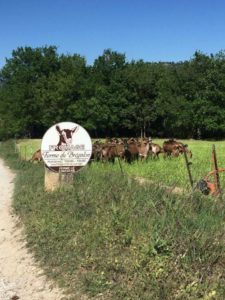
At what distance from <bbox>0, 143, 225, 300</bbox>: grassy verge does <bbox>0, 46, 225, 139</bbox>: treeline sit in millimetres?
65151

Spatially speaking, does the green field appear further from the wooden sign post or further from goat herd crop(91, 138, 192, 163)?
the wooden sign post

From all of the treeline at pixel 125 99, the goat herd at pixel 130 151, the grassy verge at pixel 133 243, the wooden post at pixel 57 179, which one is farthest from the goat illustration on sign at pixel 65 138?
the treeline at pixel 125 99

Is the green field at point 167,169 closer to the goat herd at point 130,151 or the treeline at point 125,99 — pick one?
the goat herd at point 130,151

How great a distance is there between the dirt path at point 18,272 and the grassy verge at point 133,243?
0.18 metres

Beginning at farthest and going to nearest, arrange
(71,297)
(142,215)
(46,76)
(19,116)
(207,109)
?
1. (46,76)
2. (19,116)
3. (207,109)
4. (142,215)
5. (71,297)

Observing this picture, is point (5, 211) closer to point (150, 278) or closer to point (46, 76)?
point (150, 278)

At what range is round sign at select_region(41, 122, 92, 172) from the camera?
12.2 metres

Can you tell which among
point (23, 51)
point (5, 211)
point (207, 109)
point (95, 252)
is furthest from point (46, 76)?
point (95, 252)

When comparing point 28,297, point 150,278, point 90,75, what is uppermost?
point 90,75

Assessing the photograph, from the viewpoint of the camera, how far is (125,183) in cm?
1070

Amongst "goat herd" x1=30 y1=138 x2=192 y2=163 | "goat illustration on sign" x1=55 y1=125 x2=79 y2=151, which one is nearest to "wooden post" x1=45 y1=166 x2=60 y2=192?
"goat illustration on sign" x1=55 y1=125 x2=79 y2=151

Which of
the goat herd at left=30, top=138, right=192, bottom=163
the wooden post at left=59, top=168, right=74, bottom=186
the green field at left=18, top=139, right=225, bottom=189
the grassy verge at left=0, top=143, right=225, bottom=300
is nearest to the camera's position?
the grassy verge at left=0, top=143, right=225, bottom=300

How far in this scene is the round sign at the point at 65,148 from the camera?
12211mm

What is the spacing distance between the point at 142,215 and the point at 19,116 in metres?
74.9
